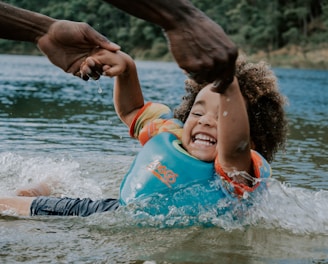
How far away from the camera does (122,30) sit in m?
79.9

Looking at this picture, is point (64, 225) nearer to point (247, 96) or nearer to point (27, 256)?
point (27, 256)

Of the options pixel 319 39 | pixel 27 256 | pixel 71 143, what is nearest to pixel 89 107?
pixel 71 143

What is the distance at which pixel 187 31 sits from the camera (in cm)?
274

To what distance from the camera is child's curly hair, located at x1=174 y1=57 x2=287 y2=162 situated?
434 cm

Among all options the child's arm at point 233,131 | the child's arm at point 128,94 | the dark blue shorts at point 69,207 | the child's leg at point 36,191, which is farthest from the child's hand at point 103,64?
the child's leg at point 36,191

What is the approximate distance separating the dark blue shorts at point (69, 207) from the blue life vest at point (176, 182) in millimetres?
294

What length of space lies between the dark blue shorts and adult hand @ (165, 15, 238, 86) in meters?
1.89

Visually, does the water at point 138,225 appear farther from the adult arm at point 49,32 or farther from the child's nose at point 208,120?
the adult arm at point 49,32

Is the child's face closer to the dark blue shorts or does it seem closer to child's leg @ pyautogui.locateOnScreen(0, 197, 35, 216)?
the dark blue shorts

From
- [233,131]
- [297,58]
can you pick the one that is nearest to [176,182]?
[233,131]

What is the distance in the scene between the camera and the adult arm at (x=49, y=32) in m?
3.57

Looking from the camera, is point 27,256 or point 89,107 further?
point 89,107

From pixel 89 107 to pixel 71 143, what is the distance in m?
6.16

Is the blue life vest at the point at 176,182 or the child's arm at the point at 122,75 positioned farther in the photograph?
the blue life vest at the point at 176,182
